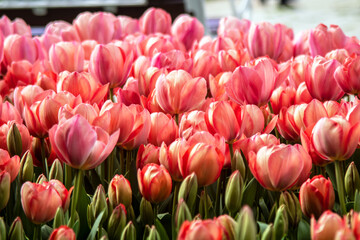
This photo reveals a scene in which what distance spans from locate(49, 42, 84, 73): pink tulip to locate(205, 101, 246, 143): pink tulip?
17.9 inches

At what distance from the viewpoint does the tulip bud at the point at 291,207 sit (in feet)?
2.24

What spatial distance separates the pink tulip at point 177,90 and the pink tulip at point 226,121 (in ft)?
0.28

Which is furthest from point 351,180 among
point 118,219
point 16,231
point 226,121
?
point 16,231

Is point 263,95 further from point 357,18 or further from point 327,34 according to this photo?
point 357,18

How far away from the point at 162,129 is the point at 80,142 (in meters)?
0.15

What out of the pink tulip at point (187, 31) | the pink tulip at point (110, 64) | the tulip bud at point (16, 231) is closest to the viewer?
the tulip bud at point (16, 231)

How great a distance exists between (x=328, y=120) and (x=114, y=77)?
0.42 m

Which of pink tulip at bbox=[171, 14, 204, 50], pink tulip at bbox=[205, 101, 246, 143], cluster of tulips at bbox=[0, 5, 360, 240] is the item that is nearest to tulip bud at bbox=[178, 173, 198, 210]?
cluster of tulips at bbox=[0, 5, 360, 240]

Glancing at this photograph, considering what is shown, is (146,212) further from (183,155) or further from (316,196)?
(316,196)

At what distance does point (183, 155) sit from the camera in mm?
699

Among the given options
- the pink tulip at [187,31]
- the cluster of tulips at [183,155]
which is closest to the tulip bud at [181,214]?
the cluster of tulips at [183,155]

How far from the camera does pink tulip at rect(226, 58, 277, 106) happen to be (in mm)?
869

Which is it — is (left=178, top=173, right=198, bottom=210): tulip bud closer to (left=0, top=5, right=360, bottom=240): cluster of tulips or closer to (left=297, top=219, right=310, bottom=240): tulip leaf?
(left=0, top=5, right=360, bottom=240): cluster of tulips

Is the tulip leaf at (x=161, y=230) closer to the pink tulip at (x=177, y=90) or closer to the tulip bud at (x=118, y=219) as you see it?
the tulip bud at (x=118, y=219)
